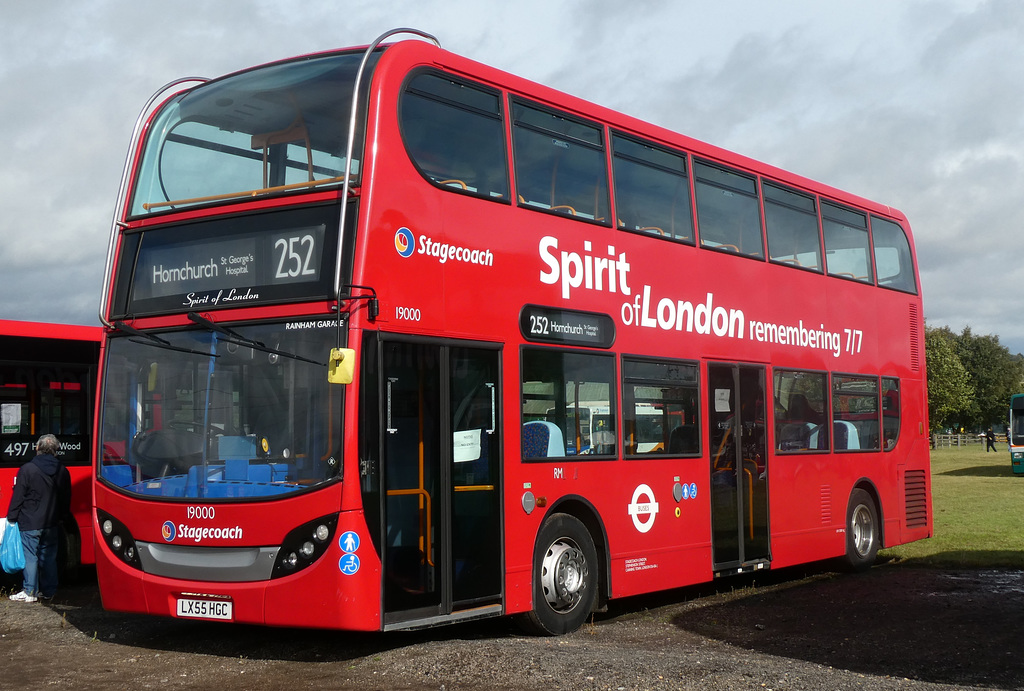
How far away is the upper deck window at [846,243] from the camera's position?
15219 millimetres

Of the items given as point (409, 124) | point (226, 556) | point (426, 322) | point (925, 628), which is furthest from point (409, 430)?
point (925, 628)

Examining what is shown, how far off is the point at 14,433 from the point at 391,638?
654 cm

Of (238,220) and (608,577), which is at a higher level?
(238,220)

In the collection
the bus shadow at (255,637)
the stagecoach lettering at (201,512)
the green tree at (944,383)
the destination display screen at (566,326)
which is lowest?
the bus shadow at (255,637)

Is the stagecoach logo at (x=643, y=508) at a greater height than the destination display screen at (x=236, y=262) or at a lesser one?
lesser

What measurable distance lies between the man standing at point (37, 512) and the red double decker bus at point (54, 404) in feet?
3.05

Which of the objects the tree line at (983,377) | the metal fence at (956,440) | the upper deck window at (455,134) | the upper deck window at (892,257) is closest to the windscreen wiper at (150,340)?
the upper deck window at (455,134)

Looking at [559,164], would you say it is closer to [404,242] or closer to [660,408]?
[404,242]

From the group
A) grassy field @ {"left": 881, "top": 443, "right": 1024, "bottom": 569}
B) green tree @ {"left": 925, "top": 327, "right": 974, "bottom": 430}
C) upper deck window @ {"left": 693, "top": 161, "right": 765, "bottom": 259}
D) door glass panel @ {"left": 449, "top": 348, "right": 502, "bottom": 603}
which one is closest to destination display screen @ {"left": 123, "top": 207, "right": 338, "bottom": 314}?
door glass panel @ {"left": 449, "top": 348, "right": 502, "bottom": 603}

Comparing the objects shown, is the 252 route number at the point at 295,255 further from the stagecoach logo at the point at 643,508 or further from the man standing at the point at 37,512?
the man standing at the point at 37,512

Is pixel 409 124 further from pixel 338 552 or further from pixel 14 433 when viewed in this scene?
pixel 14 433

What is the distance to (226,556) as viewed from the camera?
28.3 feet

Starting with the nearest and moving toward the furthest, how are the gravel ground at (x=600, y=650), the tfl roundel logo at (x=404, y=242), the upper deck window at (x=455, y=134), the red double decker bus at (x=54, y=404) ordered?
the gravel ground at (x=600, y=650), the tfl roundel logo at (x=404, y=242), the upper deck window at (x=455, y=134), the red double decker bus at (x=54, y=404)

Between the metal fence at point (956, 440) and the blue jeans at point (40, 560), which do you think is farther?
the metal fence at point (956, 440)
